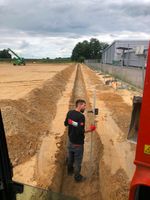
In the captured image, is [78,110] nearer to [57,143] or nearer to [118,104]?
[57,143]

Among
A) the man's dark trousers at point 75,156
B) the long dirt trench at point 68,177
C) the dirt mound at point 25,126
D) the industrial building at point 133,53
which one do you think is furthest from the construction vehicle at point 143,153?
the dirt mound at point 25,126

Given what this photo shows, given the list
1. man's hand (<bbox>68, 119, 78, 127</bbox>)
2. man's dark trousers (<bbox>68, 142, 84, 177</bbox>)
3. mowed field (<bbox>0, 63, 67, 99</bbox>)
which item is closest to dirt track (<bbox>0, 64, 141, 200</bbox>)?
man's dark trousers (<bbox>68, 142, 84, 177</bbox>)

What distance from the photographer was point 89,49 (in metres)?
135

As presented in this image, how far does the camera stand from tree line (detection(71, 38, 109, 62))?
135 meters

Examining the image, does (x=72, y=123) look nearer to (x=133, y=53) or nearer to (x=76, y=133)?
(x=76, y=133)

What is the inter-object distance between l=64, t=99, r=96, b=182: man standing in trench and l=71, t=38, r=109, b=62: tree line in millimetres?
127723

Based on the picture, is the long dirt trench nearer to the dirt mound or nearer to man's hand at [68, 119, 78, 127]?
the dirt mound

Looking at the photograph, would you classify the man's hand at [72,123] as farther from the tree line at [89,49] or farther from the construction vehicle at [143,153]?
the tree line at [89,49]

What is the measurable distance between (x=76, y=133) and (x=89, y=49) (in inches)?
5101

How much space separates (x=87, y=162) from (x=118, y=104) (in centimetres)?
976

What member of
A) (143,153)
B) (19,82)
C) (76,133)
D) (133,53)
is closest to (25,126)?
(76,133)

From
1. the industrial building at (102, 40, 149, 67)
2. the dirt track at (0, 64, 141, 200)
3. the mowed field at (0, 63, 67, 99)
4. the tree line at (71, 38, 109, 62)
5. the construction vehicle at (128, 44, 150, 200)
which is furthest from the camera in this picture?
the tree line at (71, 38, 109, 62)

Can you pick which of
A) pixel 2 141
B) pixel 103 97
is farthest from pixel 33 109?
pixel 2 141

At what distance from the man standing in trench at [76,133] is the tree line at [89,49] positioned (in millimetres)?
127723
